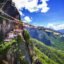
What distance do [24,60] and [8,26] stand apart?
1038cm

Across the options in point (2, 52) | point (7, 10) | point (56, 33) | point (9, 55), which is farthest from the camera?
point (7, 10)

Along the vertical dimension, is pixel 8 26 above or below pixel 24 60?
above

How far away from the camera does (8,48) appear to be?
51031 mm

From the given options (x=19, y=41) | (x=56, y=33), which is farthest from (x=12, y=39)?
(x=56, y=33)

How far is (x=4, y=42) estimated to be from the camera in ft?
176

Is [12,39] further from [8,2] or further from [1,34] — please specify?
[8,2]

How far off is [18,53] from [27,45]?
13.1 m

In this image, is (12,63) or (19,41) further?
(19,41)

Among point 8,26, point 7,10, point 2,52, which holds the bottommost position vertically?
point 2,52

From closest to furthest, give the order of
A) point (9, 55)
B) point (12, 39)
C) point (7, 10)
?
point (9, 55) → point (12, 39) → point (7, 10)

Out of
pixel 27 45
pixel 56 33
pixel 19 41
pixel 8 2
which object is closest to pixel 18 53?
pixel 19 41

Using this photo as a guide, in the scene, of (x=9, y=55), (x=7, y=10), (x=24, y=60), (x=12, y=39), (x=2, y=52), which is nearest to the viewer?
(x=2, y=52)

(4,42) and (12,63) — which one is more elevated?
(4,42)

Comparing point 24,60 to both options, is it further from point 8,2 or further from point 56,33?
point 56,33
